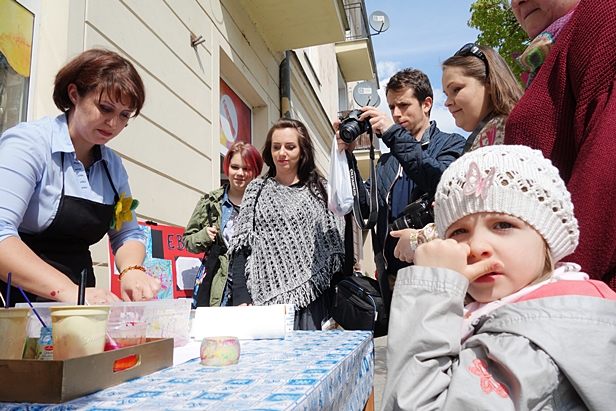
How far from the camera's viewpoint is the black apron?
5.06 feet

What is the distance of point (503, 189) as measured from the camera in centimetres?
97

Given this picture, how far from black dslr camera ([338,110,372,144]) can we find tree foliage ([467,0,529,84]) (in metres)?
7.15

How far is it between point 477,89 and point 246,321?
1309 mm

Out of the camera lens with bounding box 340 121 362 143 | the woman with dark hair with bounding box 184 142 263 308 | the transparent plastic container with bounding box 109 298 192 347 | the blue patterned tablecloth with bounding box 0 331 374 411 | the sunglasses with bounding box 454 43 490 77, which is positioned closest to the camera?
the blue patterned tablecloth with bounding box 0 331 374 411

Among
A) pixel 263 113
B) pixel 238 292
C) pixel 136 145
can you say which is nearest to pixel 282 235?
pixel 238 292

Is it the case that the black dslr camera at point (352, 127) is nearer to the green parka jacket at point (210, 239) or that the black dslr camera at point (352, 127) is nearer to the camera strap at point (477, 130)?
the camera strap at point (477, 130)

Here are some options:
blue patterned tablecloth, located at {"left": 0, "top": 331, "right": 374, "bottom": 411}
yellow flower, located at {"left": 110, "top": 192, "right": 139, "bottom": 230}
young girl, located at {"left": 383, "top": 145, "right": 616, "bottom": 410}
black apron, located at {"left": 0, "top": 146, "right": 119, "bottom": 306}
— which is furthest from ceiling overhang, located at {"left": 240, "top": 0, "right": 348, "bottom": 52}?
young girl, located at {"left": 383, "top": 145, "right": 616, "bottom": 410}

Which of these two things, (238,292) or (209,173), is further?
(209,173)

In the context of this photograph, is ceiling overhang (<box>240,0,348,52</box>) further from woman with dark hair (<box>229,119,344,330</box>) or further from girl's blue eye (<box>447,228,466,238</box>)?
girl's blue eye (<box>447,228,466,238</box>)

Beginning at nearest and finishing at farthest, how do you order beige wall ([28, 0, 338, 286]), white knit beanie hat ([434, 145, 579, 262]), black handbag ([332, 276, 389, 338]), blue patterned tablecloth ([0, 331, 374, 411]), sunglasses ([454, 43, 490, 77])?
blue patterned tablecloth ([0, 331, 374, 411]) < white knit beanie hat ([434, 145, 579, 262]) < sunglasses ([454, 43, 490, 77]) < black handbag ([332, 276, 389, 338]) < beige wall ([28, 0, 338, 286])

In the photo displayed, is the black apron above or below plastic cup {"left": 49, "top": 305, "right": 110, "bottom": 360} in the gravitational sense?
above

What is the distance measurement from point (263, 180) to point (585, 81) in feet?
6.26

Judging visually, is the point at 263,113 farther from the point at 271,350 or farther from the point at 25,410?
the point at 25,410

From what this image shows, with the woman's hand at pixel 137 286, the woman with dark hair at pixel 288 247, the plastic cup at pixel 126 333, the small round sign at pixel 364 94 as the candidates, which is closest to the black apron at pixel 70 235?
the woman's hand at pixel 137 286
